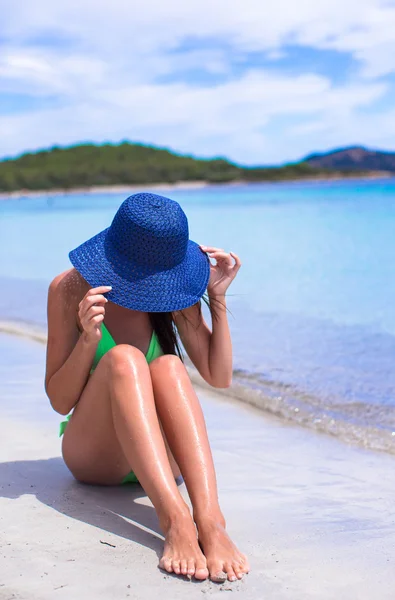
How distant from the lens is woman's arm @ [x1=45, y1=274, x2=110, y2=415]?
249 cm

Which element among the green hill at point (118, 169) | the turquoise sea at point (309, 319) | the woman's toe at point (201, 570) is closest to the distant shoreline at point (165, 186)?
the green hill at point (118, 169)

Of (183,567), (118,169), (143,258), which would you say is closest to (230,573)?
(183,567)

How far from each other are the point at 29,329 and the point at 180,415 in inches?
174

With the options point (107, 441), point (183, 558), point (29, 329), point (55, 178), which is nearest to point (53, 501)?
point (107, 441)

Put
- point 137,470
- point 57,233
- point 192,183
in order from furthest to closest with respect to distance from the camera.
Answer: point 192,183 < point 57,233 < point 137,470

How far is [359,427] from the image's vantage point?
398 cm

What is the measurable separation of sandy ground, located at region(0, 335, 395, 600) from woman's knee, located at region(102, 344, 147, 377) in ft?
1.69

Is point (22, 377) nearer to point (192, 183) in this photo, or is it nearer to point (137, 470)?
point (137, 470)

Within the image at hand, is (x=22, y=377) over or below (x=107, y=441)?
below

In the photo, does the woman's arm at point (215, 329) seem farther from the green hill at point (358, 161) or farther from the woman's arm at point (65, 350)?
A: the green hill at point (358, 161)

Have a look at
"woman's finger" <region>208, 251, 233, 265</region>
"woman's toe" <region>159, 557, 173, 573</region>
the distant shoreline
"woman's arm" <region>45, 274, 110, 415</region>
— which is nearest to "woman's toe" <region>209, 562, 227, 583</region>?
"woman's toe" <region>159, 557, 173, 573</region>

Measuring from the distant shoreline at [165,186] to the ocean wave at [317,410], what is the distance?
6930cm

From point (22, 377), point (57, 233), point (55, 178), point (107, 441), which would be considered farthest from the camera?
point (55, 178)

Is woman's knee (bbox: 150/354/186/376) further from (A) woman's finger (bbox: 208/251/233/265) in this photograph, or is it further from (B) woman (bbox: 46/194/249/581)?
(A) woman's finger (bbox: 208/251/233/265)
